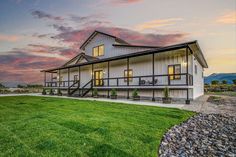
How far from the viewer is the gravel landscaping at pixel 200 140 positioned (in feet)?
12.9

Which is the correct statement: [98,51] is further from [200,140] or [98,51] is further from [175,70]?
[200,140]

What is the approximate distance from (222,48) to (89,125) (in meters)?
29.0

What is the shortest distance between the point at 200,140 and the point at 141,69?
1332cm

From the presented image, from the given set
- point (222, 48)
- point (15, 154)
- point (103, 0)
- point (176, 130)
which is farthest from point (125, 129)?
point (222, 48)

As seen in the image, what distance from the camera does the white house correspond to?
1462 cm

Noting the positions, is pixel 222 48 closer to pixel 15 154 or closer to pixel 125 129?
pixel 125 129

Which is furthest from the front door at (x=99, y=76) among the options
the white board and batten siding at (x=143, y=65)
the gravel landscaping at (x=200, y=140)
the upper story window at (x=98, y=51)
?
the gravel landscaping at (x=200, y=140)

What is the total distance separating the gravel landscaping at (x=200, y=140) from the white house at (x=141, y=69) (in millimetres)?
7171

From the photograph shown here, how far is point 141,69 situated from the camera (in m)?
17.7

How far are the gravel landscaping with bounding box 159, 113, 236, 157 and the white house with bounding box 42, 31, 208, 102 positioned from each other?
717cm

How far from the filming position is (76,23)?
2484 cm

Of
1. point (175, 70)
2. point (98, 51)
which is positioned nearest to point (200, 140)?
point (175, 70)

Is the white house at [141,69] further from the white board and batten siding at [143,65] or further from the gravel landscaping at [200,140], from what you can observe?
the gravel landscaping at [200,140]

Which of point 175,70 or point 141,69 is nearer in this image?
point 175,70
